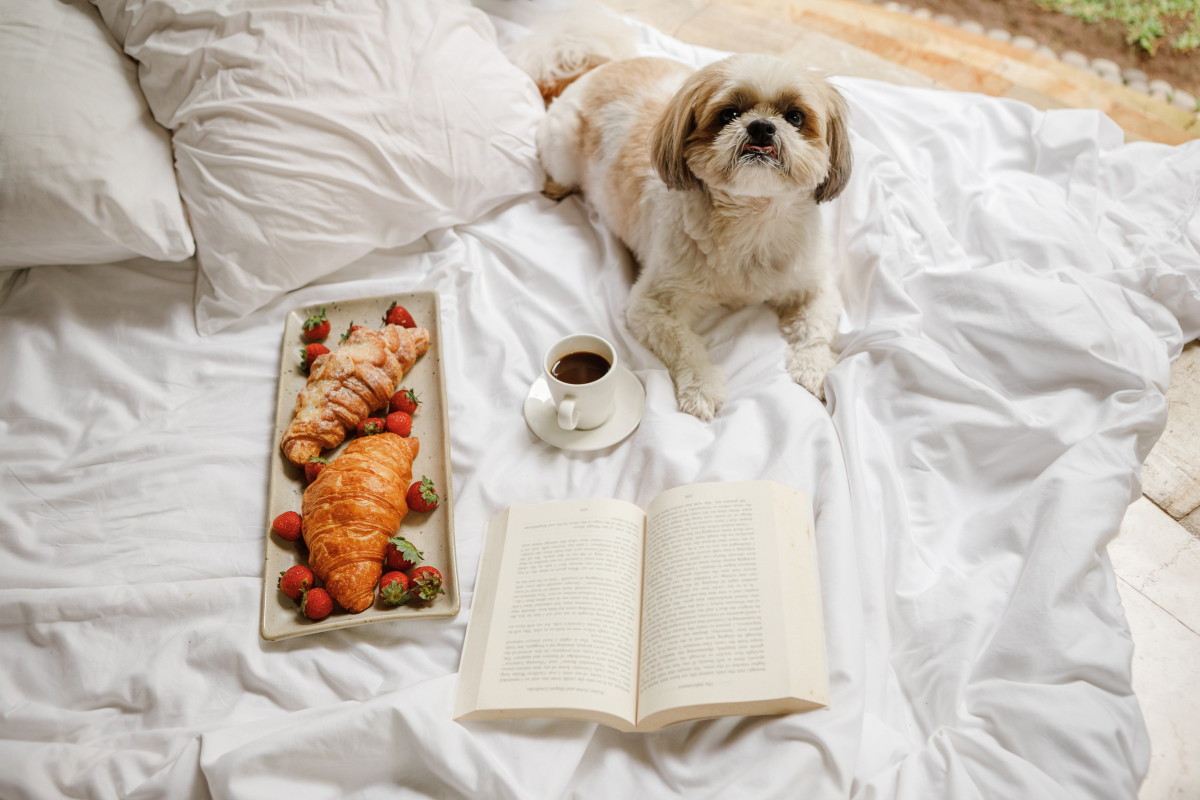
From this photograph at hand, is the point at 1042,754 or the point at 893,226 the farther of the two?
the point at 893,226

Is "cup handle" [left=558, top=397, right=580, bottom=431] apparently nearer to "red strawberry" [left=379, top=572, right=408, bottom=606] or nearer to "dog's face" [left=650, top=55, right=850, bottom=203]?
"red strawberry" [left=379, top=572, right=408, bottom=606]

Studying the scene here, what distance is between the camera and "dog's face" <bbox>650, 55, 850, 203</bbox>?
1.38 metres

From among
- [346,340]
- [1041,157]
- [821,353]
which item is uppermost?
[1041,157]

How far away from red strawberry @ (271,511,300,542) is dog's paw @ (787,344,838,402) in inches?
44.1

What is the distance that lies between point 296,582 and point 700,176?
3.70ft

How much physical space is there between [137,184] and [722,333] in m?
1.42

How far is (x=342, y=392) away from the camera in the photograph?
149cm

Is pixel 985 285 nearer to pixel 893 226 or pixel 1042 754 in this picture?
pixel 893 226

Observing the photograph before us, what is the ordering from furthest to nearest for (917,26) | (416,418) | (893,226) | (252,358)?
(917,26) → (893,226) → (252,358) → (416,418)

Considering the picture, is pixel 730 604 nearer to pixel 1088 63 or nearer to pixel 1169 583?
pixel 1169 583

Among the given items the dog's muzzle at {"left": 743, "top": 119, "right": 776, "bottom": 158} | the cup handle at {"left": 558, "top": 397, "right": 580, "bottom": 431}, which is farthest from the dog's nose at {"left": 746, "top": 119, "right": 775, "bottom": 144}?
the cup handle at {"left": 558, "top": 397, "right": 580, "bottom": 431}

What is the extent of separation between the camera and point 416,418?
1586mm

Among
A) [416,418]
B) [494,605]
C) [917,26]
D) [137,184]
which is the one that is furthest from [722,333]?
[917,26]

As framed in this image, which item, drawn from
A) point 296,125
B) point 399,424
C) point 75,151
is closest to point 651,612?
point 399,424
